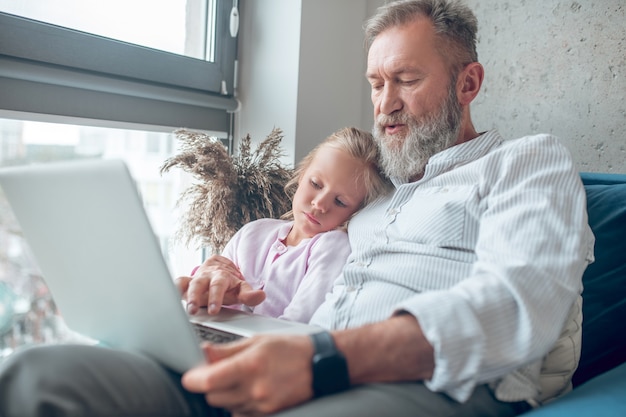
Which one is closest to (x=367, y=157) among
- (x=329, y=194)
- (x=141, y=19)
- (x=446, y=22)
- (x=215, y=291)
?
(x=329, y=194)

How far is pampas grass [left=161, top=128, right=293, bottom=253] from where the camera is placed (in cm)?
164

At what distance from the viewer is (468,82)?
1.47 m

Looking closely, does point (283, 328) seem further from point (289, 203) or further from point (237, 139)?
point (237, 139)

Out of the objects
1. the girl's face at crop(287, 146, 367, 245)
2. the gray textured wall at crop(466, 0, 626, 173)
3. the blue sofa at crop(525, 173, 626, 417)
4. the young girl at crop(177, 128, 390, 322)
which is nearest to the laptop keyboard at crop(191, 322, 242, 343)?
the young girl at crop(177, 128, 390, 322)

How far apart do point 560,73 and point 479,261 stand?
93 centimetres

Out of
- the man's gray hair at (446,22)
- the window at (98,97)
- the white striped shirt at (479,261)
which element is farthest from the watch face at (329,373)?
the window at (98,97)

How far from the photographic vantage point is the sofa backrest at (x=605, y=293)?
1241mm

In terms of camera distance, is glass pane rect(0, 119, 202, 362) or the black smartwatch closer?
the black smartwatch

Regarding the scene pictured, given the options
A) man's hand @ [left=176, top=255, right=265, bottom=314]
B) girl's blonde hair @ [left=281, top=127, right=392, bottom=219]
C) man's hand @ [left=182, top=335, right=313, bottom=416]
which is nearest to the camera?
man's hand @ [left=182, top=335, right=313, bottom=416]

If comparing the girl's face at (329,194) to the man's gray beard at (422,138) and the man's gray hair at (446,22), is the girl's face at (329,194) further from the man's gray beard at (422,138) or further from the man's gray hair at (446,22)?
the man's gray hair at (446,22)

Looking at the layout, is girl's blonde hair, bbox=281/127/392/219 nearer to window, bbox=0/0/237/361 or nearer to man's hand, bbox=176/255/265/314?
man's hand, bbox=176/255/265/314

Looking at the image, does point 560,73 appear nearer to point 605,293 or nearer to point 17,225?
point 605,293

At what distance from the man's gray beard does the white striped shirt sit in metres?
0.05

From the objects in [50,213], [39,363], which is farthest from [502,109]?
[39,363]
